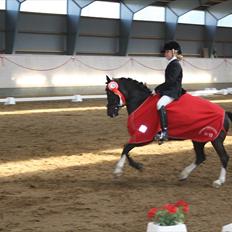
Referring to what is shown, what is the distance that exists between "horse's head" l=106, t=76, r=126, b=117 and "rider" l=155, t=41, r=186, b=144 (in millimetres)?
525

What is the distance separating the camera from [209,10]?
31.8m

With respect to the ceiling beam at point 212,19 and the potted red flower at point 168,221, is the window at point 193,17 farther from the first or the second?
the potted red flower at point 168,221

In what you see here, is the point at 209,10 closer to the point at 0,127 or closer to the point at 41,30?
the point at 41,30

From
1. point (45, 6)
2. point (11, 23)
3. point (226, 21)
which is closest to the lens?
point (11, 23)

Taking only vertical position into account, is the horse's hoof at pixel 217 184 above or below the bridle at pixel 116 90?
below

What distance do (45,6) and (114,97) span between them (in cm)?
2000

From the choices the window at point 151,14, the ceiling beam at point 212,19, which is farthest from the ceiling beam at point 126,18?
the ceiling beam at point 212,19

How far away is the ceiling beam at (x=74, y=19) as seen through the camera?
1017 inches

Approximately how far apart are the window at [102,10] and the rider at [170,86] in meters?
21.1

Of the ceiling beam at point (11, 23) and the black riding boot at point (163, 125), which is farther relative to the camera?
the ceiling beam at point (11, 23)

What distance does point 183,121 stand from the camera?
613cm

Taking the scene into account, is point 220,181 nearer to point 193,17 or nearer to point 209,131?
point 209,131

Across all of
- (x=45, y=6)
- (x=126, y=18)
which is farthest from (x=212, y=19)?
(x=45, y=6)

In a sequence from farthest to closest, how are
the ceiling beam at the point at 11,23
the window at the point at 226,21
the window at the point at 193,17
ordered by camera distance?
1. the window at the point at 226,21
2. the window at the point at 193,17
3. the ceiling beam at the point at 11,23
